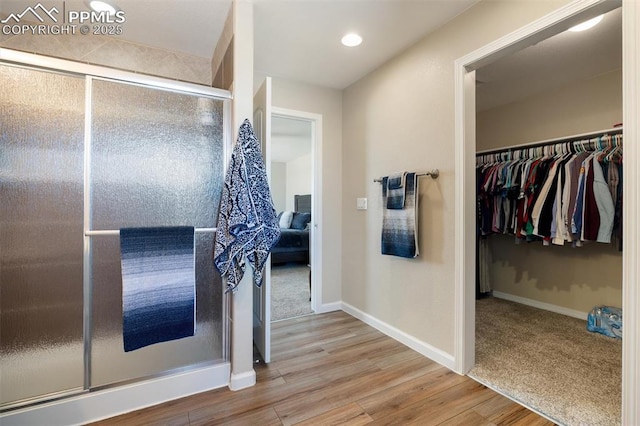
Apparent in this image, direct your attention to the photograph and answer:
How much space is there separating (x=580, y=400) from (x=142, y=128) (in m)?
3.00

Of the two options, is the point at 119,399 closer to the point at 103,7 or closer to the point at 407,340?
the point at 407,340

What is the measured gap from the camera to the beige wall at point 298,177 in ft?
25.0

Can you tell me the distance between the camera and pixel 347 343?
2410mm

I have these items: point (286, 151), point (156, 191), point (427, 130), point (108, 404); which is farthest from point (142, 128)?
point (286, 151)

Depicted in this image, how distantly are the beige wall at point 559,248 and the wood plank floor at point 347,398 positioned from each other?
2068mm

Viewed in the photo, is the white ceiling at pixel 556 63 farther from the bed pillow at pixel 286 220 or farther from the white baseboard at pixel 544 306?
the bed pillow at pixel 286 220

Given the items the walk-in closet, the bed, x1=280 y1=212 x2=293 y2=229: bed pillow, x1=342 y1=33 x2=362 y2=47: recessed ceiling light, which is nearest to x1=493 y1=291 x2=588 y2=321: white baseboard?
the walk-in closet

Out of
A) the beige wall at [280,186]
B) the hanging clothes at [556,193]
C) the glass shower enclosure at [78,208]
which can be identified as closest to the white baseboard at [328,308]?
the glass shower enclosure at [78,208]

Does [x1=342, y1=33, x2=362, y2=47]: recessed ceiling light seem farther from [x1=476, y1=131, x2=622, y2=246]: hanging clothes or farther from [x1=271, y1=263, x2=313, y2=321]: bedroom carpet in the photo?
[x1=271, y1=263, x2=313, y2=321]: bedroom carpet

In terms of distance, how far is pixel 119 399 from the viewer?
1564 mm

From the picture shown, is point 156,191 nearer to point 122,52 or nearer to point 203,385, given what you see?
point 203,385

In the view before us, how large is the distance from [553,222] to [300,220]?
4.49 m

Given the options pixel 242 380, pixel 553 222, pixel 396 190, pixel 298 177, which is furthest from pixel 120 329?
pixel 298 177

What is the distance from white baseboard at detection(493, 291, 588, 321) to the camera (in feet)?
9.70
